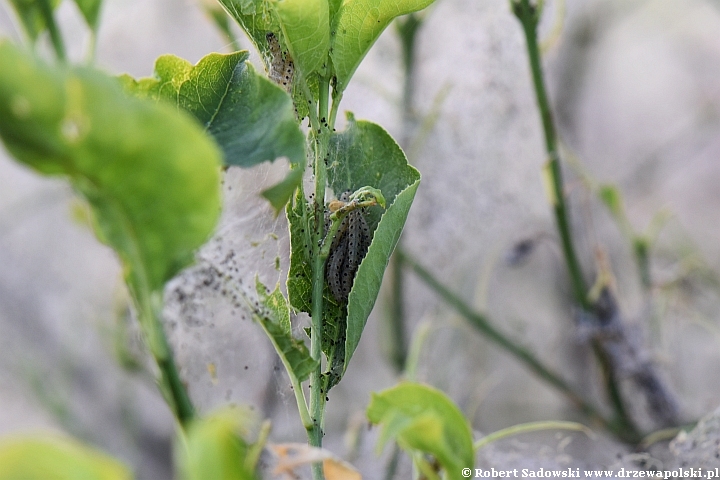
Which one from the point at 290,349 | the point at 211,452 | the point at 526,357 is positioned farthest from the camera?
the point at 526,357

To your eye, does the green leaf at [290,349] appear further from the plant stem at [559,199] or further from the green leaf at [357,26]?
the plant stem at [559,199]

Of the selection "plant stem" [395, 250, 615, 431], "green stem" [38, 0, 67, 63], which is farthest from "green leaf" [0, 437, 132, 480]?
"plant stem" [395, 250, 615, 431]

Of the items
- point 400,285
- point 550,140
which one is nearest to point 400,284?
point 400,285

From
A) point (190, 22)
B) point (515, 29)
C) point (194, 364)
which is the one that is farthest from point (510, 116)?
point (190, 22)

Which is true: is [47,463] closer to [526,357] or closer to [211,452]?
[211,452]

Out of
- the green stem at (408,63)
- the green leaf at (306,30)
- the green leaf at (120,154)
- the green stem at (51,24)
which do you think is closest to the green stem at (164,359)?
the green leaf at (120,154)

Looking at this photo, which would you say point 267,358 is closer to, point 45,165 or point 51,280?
point 45,165
